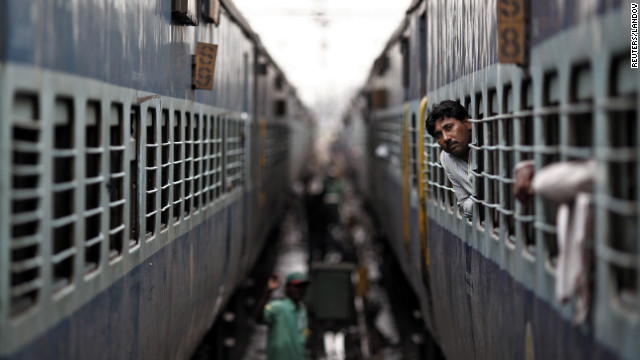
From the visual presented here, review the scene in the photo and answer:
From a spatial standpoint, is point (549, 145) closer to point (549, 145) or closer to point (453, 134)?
point (549, 145)

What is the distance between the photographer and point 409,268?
407 inches

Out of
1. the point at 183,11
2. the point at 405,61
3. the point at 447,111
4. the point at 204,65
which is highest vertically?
the point at 405,61

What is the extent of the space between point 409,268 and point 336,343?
2.48 m

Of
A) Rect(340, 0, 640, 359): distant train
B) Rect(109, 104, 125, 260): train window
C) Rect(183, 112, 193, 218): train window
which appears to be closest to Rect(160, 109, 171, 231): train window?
Rect(183, 112, 193, 218): train window

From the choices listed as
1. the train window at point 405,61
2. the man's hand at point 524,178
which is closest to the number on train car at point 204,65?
the train window at point 405,61

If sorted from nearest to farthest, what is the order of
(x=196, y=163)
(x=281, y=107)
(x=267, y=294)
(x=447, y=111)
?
(x=447, y=111), (x=267, y=294), (x=196, y=163), (x=281, y=107)

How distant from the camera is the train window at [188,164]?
7.09 m

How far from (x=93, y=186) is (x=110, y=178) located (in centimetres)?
11

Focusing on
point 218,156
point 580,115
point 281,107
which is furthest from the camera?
point 281,107

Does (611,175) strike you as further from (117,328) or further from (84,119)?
(117,328)

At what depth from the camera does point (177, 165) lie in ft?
22.3

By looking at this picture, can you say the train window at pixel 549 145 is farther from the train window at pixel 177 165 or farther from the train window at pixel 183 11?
the train window at pixel 177 165

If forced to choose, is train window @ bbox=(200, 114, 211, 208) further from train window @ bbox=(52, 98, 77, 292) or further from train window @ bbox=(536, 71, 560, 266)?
train window @ bbox=(536, 71, 560, 266)

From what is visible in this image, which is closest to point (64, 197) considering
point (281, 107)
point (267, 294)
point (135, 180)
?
point (135, 180)
